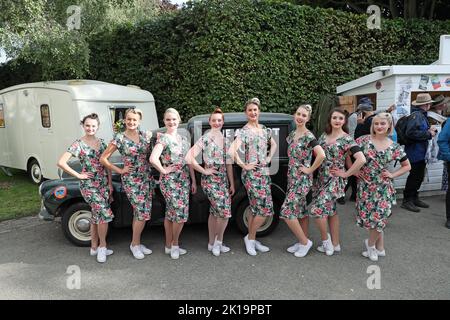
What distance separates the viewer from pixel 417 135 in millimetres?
5539

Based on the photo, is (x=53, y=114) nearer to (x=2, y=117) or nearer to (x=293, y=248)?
(x=2, y=117)

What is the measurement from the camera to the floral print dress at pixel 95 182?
3.86 metres

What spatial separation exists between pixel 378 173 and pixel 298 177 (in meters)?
0.84

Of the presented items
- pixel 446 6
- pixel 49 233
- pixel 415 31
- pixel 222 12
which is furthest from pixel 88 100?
pixel 446 6

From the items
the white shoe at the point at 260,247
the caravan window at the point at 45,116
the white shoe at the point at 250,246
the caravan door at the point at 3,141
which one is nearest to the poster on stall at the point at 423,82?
the white shoe at the point at 260,247

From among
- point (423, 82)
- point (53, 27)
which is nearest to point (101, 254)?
point (53, 27)

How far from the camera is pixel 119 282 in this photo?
11.8 ft

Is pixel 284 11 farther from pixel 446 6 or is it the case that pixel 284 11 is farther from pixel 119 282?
pixel 446 6

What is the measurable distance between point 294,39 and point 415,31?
3622 mm

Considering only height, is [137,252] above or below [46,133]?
below

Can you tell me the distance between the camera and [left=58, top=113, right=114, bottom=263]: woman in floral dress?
386 cm

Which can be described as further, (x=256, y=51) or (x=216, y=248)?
(x=256, y=51)

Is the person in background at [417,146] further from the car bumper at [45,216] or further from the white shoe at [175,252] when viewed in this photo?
Result: the car bumper at [45,216]

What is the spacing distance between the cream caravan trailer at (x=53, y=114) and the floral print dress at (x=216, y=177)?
13.0ft
